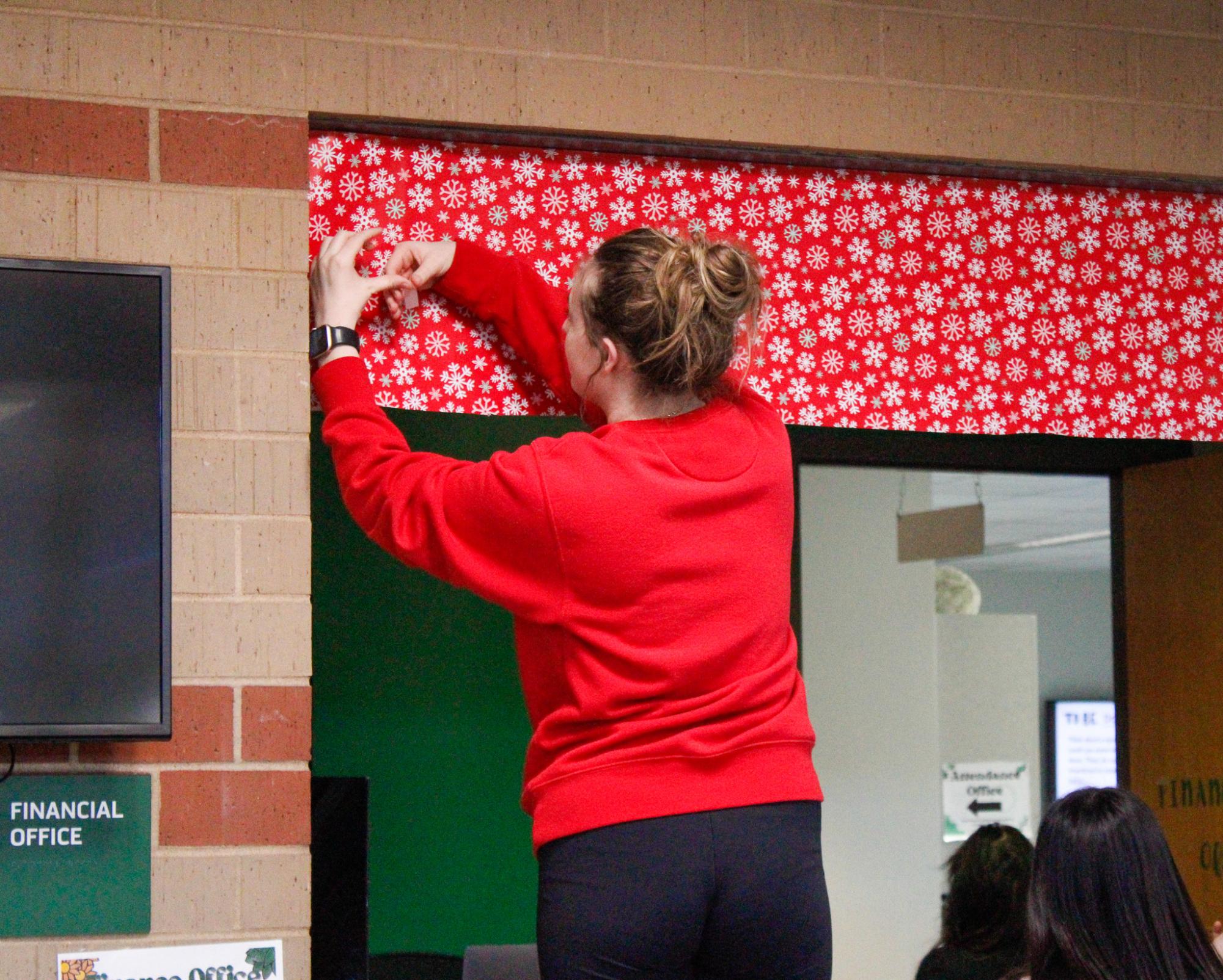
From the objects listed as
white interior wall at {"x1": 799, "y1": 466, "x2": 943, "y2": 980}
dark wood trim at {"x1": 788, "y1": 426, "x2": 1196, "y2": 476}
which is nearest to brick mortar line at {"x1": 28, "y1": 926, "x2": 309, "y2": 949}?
dark wood trim at {"x1": 788, "y1": 426, "x2": 1196, "y2": 476}

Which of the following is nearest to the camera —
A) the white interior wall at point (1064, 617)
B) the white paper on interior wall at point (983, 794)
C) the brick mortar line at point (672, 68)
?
the brick mortar line at point (672, 68)


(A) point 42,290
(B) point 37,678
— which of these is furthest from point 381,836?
(A) point 42,290

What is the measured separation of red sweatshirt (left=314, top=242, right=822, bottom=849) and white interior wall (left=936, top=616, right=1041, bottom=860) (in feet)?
16.5

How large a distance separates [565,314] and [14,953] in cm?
119

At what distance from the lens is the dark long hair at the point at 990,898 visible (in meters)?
2.72

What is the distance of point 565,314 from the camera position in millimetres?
2115

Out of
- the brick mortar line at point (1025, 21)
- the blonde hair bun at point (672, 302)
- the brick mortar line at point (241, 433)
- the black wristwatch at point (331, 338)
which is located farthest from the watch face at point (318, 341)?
the brick mortar line at point (1025, 21)

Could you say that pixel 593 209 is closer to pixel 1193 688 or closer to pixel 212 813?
pixel 212 813

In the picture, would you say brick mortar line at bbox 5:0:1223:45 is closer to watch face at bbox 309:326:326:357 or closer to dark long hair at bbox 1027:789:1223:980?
watch face at bbox 309:326:326:357

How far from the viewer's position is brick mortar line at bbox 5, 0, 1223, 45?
205 centimetres

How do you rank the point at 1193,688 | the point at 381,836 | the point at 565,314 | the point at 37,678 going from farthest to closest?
the point at 381,836 → the point at 1193,688 → the point at 565,314 → the point at 37,678

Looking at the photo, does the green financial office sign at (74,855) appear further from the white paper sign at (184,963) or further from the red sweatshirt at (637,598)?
the red sweatshirt at (637,598)

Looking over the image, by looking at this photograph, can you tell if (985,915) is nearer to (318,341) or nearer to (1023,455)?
(1023,455)

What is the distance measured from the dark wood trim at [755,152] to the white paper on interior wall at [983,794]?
15.5 ft
